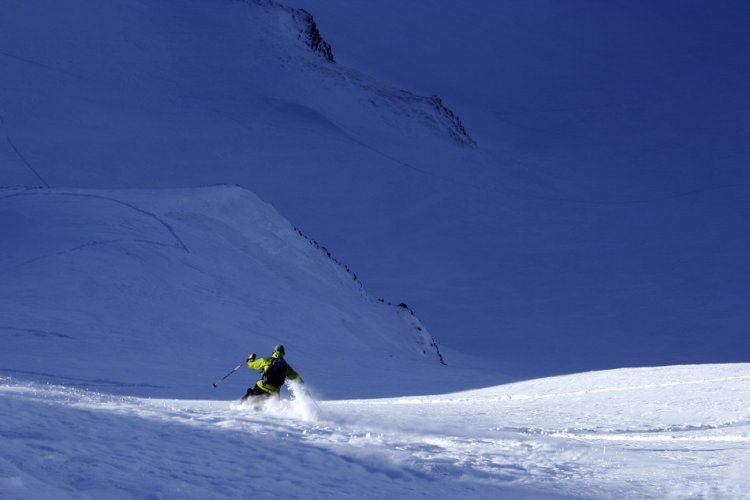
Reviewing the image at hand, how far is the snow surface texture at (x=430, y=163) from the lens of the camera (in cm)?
3828

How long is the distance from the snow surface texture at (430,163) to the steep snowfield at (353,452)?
755 inches

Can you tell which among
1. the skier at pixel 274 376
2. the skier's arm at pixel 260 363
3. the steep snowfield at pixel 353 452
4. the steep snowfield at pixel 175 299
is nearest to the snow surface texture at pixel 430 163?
the steep snowfield at pixel 175 299

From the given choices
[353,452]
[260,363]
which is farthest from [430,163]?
[353,452]

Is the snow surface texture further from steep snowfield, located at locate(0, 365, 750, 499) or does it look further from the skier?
steep snowfield, located at locate(0, 365, 750, 499)

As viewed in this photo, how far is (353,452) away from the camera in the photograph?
856 cm

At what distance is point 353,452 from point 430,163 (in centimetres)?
4122

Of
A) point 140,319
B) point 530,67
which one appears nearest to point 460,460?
point 140,319

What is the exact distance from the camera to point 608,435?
11195 mm

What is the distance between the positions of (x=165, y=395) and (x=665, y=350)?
81.2ft

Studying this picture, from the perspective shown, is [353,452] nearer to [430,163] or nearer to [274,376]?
[274,376]

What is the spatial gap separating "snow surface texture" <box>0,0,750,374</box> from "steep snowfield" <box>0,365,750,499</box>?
Answer: 19.2 m

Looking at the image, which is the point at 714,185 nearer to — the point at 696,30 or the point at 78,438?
the point at 696,30

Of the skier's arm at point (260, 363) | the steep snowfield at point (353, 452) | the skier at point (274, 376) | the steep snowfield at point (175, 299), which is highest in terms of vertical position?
the steep snowfield at point (175, 299)

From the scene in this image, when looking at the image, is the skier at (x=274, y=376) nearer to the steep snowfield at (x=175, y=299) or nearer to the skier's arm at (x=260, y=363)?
the skier's arm at (x=260, y=363)
